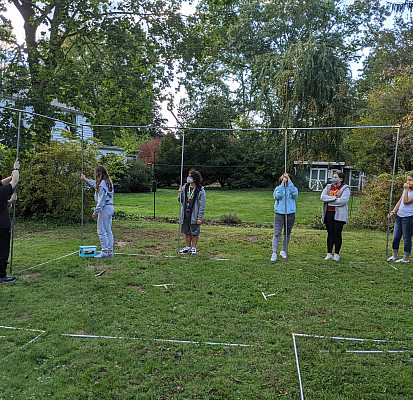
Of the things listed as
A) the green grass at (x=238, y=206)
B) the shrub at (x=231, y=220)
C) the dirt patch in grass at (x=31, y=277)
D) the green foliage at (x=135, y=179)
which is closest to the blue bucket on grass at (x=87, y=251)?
the dirt patch in grass at (x=31, y=277)

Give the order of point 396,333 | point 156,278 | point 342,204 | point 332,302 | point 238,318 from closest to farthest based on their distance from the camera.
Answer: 1. point 396,333
2. point 238,318
3. point 332,302
4. point 156,278
5. point 342,204

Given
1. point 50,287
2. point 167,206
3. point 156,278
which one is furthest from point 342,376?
point 167,206

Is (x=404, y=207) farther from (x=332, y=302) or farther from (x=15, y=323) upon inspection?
(x=15, y=323)

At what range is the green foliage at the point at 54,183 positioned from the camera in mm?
10633

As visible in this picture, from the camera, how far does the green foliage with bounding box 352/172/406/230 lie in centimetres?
1048

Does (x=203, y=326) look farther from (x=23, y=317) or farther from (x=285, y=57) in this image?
(x=285, y=57)

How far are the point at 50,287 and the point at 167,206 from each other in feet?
37.1

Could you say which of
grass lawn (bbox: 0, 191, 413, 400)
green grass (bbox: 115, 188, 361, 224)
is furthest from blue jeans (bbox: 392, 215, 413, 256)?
green grass (bbox: 115, 188, 361, 224)

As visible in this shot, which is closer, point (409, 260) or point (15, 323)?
point (15, 323)

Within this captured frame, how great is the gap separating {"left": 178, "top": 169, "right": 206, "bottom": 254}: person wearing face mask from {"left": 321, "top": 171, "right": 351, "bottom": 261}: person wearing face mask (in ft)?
7.60

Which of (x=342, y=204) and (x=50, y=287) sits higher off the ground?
(x=342, y=204)

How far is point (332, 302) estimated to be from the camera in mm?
4906

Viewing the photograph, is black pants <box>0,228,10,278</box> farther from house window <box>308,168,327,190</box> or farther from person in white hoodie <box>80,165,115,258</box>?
house window <box>308,168,327,190</box>

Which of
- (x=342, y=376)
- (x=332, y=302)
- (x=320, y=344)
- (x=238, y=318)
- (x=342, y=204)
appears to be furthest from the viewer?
(x=342, y=204)
